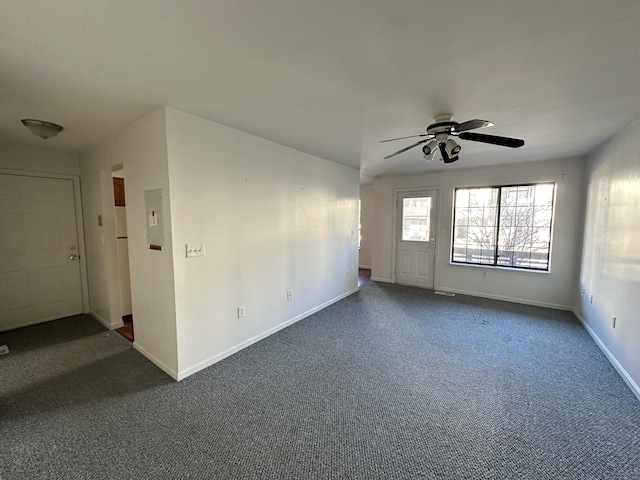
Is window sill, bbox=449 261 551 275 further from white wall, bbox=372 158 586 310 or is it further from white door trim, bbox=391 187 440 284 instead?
white door trim, bbox=391 187 440 284

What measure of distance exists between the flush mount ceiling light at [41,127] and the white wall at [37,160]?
127 centimetres

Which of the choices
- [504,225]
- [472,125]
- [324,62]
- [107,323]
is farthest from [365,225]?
[324,62]

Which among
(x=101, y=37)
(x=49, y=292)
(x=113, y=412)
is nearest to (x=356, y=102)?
(x=101, y=37)

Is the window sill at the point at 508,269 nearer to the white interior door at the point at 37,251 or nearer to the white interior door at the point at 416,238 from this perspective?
the white interior door at the point at 416,238

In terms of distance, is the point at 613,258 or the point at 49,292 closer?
the point at 613,258

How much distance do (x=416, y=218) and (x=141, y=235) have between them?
4.98 m

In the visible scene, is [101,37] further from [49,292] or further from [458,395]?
[49,292]

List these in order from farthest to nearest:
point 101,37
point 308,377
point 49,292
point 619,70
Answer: point 49,292 → point 308,377 → point 619,70 → point 101,37

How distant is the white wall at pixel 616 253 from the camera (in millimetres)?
2473

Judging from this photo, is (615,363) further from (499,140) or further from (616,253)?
(499,140)

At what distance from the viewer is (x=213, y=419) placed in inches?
79.5

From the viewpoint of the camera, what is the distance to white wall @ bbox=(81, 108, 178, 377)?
2449 mm

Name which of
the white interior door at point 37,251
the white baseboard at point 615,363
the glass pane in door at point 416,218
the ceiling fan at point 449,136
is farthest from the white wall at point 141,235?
the glass pane in door at point 416,218

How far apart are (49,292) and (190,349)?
2.90 m
